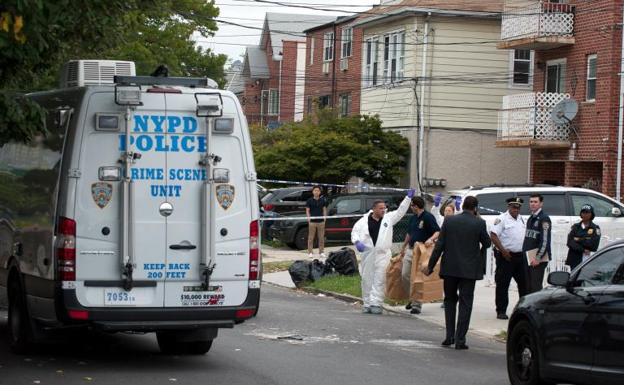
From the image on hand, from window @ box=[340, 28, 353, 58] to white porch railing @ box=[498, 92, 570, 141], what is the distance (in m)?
13.1

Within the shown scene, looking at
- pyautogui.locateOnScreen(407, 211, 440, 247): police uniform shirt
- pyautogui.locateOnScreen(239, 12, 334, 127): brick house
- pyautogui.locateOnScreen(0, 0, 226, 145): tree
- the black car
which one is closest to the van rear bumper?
pyautogui.locateOnScreen(0, 0, 226, 145): tree

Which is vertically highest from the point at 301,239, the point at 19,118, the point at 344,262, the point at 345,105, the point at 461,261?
the point at 345,105

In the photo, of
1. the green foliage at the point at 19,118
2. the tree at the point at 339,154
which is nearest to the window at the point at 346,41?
the tree at the point at 339,154

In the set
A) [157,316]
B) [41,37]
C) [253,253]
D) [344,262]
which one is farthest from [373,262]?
[41,37]

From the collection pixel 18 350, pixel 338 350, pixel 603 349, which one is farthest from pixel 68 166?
pixel 603 349

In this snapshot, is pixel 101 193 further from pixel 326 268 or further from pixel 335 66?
pixel 335 66

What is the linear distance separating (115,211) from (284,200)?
78.8 ft

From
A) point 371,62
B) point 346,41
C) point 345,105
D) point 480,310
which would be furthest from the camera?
point 346,41

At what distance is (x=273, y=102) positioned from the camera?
63.8m

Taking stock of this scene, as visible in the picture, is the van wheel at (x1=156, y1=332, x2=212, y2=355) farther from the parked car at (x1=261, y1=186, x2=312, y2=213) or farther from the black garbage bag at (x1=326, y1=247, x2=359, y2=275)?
the parked car at (x1=261, y1=186, x2=312, y2=213)

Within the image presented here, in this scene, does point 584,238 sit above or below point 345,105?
below

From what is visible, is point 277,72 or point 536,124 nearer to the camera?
point 536,124

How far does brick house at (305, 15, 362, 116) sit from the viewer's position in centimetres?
4503

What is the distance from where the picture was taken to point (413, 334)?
49.4 ft
